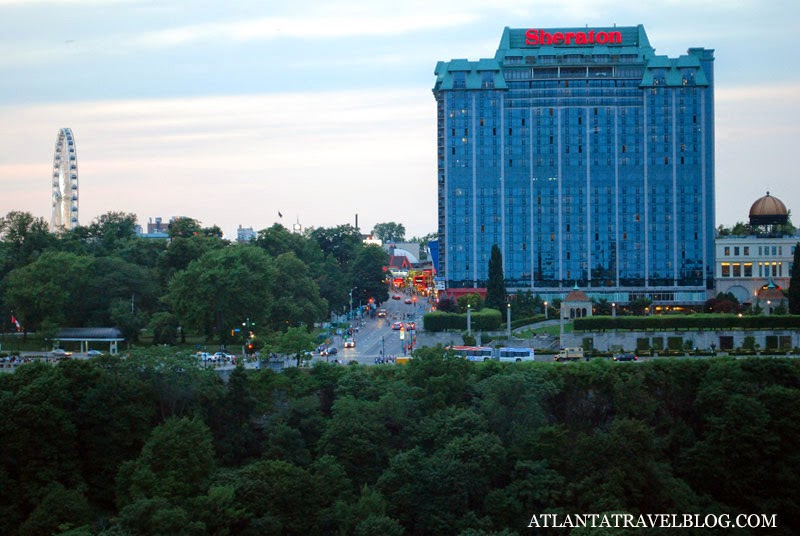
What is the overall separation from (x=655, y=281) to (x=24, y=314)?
7979 cm

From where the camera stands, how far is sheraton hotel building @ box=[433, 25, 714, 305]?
138 meters

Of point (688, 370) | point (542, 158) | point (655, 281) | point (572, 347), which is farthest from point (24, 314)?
point (655, 281)

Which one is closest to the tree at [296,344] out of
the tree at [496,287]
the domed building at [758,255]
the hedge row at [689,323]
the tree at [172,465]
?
the tree at [172,465]

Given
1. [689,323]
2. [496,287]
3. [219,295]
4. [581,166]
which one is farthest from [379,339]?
[581,166]

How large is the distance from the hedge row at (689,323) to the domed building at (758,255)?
124 ft

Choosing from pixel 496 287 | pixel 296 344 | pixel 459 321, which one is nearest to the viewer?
pixel 296 344

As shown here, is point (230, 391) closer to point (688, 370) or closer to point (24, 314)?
point (688, 370)

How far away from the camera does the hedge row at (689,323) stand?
92.4 m

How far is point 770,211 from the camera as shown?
13300 cm

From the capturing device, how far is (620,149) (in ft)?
458

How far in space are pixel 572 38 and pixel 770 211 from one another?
32.6m

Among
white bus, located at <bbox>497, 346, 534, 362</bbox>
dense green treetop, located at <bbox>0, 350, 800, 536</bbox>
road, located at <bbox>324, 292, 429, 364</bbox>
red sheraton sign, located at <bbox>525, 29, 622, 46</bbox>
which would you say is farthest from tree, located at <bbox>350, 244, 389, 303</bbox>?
dense green treetop, located at <bbox>0, 350, 800, 536</bbox>

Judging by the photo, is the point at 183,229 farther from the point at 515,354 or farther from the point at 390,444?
the point at 390,444

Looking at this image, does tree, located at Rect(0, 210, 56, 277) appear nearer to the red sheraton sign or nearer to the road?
the road
